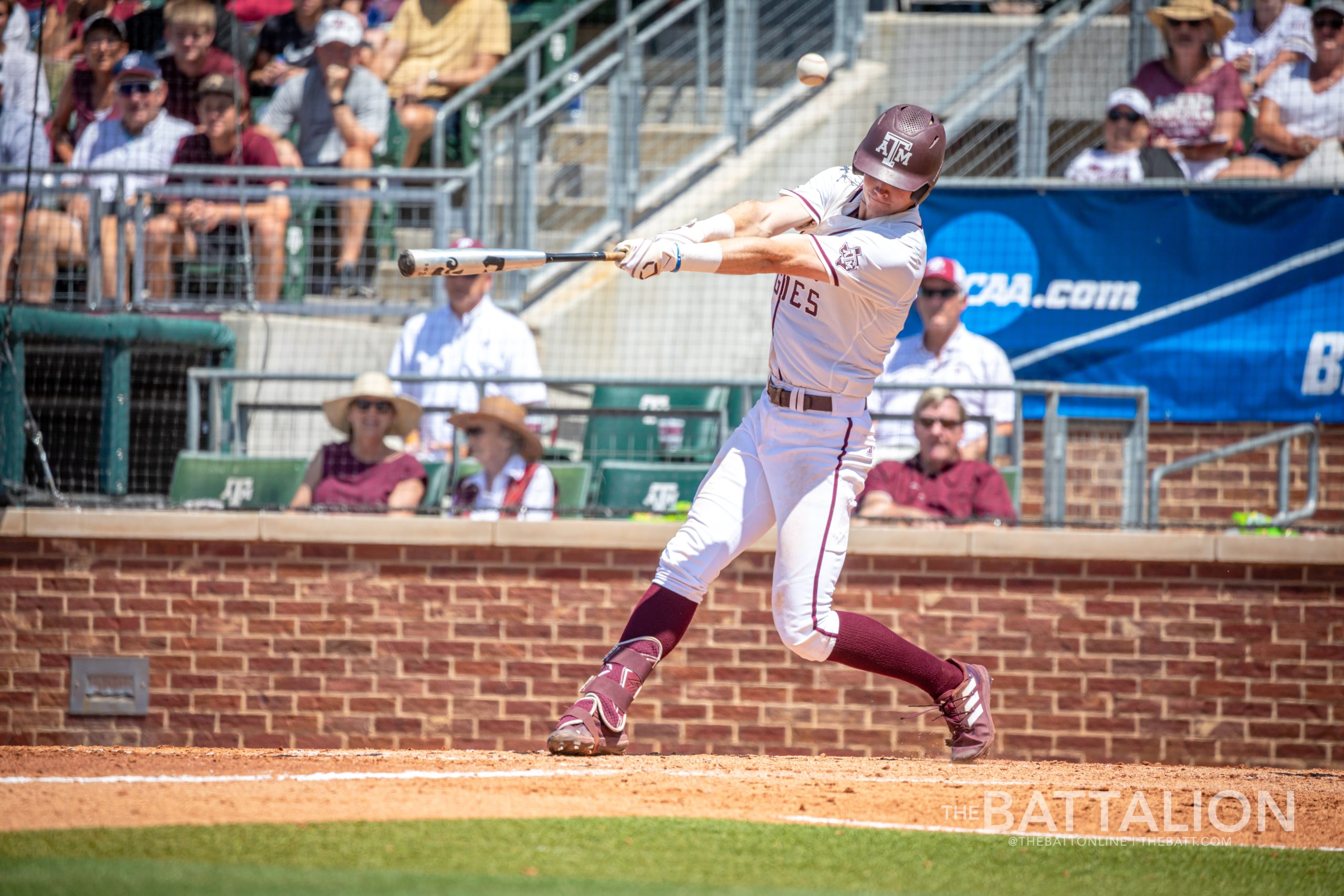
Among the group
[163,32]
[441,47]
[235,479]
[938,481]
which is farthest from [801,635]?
[163,32]

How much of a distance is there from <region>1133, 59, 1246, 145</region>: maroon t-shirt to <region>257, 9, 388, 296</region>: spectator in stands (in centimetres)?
498

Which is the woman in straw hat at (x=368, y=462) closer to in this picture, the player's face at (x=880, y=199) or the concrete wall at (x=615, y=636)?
the concrete wall at (x=615, y=636)

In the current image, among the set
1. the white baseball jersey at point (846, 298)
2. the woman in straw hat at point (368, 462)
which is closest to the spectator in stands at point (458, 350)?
the woman in straw hat at point (368, 462)

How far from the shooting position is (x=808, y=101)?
1031cm

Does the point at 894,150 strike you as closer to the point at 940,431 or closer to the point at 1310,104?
the point at 940,431

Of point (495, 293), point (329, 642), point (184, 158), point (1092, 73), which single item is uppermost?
point (1092, 73)

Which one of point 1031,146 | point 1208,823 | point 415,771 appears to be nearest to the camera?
point 1208,823

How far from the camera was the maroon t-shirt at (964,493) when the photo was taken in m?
7.13

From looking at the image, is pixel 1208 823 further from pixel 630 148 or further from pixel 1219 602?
pixel 630 148

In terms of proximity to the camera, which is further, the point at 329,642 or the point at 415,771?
the point at 329,642

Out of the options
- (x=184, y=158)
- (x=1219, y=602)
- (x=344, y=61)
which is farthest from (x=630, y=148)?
(x=1219, y=602)

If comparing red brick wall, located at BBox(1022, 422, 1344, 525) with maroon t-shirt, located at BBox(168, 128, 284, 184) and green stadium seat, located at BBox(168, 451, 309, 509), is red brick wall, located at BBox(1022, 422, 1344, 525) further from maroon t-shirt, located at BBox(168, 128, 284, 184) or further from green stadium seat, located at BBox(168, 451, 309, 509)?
maroon t-shirt, located at BBox(168, 128, 284, 184)

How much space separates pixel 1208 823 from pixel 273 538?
15.5 ft

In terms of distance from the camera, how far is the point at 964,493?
7.14 metres
